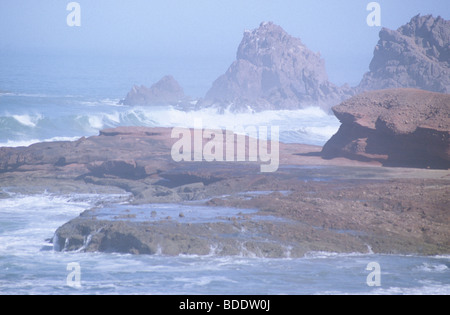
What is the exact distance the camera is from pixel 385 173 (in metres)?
17.8

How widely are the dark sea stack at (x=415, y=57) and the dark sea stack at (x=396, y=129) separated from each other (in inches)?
1260

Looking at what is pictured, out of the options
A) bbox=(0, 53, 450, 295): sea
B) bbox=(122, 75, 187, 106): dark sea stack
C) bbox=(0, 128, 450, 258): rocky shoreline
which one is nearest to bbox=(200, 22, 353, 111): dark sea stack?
bbox=(122, 75, 187, 106): dark sea stack

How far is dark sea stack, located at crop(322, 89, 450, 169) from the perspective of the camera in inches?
718

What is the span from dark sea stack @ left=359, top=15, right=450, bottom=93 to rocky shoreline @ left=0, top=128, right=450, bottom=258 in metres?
32.4

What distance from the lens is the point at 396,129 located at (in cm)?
1895

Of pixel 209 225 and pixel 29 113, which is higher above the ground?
pixel 29 113

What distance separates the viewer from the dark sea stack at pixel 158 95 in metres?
54.6

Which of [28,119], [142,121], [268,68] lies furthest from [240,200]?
[268,68]

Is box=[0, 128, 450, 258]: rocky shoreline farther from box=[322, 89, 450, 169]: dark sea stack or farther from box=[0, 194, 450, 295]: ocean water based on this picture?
box=[322, 89, 450, 169]: dark sea stack

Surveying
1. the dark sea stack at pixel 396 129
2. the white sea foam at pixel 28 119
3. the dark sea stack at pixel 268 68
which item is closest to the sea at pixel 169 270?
the dark sea stack at pixel 396 129

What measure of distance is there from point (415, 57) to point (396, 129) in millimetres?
36393
